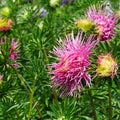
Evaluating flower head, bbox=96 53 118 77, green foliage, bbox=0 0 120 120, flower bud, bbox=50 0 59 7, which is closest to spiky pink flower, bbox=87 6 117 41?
green foliage, bbox=0 0 120 120

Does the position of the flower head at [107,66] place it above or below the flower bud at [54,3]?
below

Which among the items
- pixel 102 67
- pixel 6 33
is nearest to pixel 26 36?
pixel 6 33

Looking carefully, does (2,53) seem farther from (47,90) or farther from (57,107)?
(47,90)

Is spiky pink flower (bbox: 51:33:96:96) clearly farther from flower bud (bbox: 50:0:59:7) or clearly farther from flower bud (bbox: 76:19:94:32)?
flower bud (bbox: 50:0:59:7)

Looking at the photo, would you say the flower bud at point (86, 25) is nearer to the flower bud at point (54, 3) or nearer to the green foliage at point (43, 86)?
the green foliage at point (43, 86)

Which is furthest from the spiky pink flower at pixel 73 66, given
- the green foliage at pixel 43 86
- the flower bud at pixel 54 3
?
the flower bud at pixel 54 3

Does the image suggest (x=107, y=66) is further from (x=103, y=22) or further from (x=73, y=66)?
(x=103, y=22)

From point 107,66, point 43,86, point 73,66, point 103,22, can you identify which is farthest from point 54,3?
point 107,66
